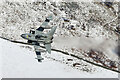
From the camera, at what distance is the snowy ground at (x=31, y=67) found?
40031mm

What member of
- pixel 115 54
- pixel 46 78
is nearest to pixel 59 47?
pixel 46 78

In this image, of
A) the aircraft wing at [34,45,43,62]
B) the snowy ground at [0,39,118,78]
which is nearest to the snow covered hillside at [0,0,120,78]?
the snowy ground at [0,39,118,78]

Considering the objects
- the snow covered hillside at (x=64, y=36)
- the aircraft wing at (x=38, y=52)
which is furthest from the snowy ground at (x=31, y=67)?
the aircraft wing at (x=38, y=52)

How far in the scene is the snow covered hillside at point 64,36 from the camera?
136 feet

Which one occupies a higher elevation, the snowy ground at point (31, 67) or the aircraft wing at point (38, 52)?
the aircraft wing at point (38, 52)

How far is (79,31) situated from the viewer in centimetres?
5288

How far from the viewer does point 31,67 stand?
41000 millimetres

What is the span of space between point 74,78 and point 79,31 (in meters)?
15.0

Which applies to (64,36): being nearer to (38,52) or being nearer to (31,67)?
(38,52)

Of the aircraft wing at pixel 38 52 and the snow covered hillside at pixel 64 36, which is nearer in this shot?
the aircraft wing at pixel 38 52

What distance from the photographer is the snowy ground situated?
4003 cm

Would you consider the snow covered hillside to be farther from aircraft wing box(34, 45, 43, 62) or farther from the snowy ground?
aircraft wing box(34, 45, 43, 62)

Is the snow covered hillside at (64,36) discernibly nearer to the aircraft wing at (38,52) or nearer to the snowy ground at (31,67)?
the snowy ground at (31,67)

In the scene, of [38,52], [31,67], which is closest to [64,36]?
[38,52]
